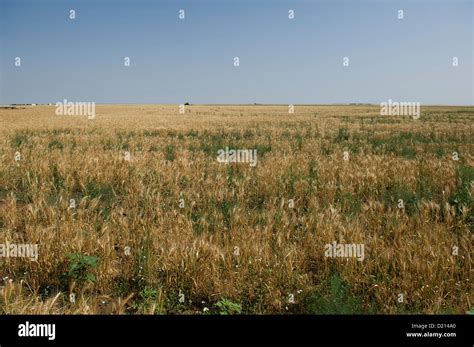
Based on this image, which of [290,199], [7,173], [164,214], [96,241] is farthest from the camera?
[7,173]

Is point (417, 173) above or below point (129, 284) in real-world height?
above

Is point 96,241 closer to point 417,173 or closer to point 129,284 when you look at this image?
point 129,284

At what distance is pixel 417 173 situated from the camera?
7.80 metres

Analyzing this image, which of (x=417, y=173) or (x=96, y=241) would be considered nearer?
(x=96, y=241)

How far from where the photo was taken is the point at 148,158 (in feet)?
30.9

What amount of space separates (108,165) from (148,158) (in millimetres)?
1405

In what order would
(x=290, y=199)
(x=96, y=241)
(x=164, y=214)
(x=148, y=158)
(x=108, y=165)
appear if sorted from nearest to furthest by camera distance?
(x=96, y=241)
(x=164, y=214)
(x=290, y=199)
(x=108, y=165)
(x=148, y=158)
